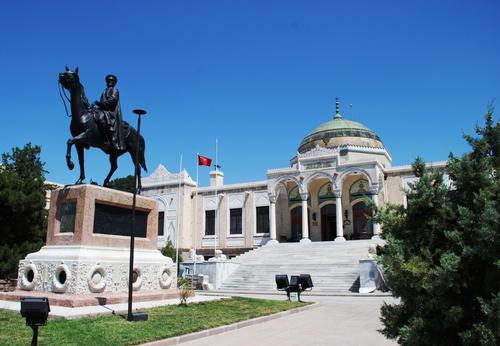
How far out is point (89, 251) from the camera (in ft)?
33.2

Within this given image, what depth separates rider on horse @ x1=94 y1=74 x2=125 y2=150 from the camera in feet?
37.5

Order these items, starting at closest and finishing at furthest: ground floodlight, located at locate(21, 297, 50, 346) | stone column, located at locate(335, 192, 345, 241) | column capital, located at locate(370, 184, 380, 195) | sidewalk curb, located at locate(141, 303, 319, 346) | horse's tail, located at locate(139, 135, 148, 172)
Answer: ground floodlight, located at locate(21, 297, 50, 346) < sidewalk curb, located at locate(141, 303, 319, 346) < horse's tail, located at locate(139, 135, 148, 172) < column capital, located at locate(370, 184, 380, 195) < stone column, located at locate(335, 192, 345, 241)

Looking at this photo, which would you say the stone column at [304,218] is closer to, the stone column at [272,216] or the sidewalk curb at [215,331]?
the stone column at [272,216]

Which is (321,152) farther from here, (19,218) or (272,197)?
(19,218)

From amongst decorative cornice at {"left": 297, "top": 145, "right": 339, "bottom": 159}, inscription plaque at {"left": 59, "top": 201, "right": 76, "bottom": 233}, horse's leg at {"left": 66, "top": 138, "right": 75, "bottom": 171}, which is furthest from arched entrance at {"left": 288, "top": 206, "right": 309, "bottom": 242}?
horse's leg at {"left": 66, "top": 138, "right": 75, "bottom": 171}

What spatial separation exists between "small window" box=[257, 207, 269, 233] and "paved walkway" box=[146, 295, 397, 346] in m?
21.9

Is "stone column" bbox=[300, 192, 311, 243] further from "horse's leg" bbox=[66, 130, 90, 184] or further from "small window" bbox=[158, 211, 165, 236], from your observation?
"horse's leg" bbox=[66, 130, 90, 184]

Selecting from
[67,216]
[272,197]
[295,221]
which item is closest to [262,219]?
[295,221]

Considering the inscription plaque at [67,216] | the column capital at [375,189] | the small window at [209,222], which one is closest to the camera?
the inscription plaque at [67,216]

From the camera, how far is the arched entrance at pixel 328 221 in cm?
3278

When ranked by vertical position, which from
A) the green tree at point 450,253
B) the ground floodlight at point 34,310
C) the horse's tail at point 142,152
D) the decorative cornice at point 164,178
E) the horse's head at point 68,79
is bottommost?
the ground floodlight at point 34,310

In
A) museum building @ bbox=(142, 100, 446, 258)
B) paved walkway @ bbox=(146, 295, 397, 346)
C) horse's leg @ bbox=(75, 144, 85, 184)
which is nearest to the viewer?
paved walkway @ bbox=(146, 295, 397, 346)

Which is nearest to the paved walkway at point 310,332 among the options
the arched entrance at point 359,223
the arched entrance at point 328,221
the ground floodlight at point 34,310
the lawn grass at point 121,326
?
the lawn grass at point 121,326

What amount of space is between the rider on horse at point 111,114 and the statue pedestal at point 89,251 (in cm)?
147
